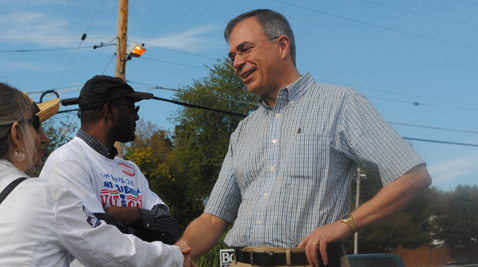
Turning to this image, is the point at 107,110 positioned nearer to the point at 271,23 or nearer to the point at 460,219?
the point at 271,23

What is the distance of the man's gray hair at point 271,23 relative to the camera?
9.12 feet

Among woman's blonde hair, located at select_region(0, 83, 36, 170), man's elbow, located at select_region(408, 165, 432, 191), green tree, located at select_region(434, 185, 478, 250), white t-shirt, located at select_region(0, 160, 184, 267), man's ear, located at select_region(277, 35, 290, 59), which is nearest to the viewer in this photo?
white t-shirt, located at select_region(0, 160, 184, 267)

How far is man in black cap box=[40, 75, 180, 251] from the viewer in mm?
2789

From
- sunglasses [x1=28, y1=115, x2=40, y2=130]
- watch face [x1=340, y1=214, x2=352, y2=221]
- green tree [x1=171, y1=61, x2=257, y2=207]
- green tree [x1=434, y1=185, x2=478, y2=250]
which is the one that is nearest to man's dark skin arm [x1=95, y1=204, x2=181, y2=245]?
sunglasses [x1=28, y1=115, x2=40, y2=130]

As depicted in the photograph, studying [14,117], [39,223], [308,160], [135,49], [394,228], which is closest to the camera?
[39,223]

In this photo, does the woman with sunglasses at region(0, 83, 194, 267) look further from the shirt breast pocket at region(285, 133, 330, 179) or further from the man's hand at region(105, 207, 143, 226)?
the shirt breast pocket at region(285, 133, 330, 179)

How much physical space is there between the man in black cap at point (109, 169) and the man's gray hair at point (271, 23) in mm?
929

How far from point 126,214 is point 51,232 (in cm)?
93

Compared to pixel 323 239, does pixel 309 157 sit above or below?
above

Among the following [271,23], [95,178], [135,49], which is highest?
[135,49]

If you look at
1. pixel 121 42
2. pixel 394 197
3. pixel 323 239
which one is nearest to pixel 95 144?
pixel 323 239

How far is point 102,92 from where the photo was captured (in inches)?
127

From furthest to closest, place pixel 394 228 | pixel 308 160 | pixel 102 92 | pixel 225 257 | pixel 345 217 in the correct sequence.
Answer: pixel 394 228 → pixel 225 257 → pixel 102 92 → pixel 308 160 → pixel 345 217

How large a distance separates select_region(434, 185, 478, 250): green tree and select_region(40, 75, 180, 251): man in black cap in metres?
59.4
